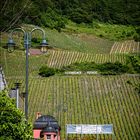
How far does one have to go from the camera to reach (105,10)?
84.8 metres

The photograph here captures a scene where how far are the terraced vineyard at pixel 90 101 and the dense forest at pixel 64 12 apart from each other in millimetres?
19189

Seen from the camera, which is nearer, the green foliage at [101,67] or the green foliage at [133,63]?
the green foliage at [101,67]

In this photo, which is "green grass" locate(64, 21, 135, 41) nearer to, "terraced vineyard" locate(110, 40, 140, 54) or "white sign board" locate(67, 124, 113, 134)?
"terraced vineyard" locate(110, 40, 140, 54)

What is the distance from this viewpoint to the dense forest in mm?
54562

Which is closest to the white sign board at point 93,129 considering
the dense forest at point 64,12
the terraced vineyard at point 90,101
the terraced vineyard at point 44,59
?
the terraced vineyard at point 90,101

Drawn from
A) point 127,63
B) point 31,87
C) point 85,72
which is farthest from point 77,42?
point 31,87

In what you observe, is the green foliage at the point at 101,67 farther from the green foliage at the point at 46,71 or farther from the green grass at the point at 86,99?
the green grass at the point at 86,99

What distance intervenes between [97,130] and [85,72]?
52.1 ft

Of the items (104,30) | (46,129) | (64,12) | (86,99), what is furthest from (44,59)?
(64,12)

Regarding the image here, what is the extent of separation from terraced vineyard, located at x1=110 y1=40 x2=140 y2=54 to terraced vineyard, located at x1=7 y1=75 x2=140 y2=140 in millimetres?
16638

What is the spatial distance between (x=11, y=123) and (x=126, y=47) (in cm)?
3788

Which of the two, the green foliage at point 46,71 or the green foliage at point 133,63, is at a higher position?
the green foliage at point 133,63

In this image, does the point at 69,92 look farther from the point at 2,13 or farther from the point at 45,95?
the point at 2,13

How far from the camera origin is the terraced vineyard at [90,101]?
28.3 m
